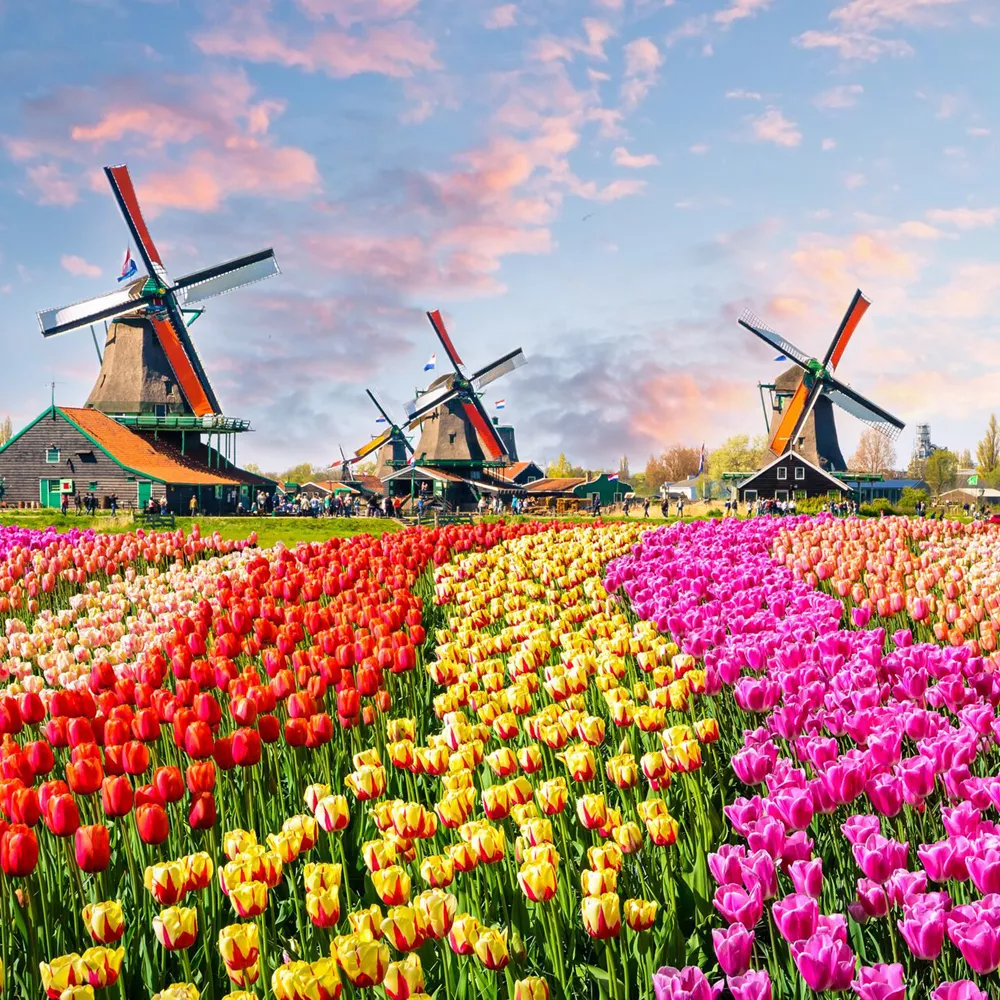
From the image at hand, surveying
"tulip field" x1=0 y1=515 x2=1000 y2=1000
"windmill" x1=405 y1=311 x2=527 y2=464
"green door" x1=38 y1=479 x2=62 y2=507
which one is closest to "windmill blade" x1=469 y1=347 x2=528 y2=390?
"windmill" x1=405 y1=311 x2=527 y2=464

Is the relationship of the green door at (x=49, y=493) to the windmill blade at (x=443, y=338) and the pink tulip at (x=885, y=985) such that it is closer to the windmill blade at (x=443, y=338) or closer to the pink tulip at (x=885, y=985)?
the windmill blade at (x=443, y=338)

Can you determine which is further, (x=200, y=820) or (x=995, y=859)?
(x=200, y=820)

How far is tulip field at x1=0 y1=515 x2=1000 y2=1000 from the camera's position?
2701 mm

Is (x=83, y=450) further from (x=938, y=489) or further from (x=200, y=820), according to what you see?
(x=938, y=489)

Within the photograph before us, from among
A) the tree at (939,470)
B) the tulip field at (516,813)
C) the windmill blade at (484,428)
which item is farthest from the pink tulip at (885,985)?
the tree at (939,470)

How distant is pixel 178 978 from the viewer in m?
3.40

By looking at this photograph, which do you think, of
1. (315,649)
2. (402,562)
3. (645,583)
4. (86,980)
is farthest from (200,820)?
(402,562)

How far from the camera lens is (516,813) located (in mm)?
3443

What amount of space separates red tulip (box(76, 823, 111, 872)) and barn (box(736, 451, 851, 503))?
55983 millimetres

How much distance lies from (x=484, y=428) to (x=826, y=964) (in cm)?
6231

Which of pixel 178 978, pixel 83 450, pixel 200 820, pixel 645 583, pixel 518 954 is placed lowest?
pixel 178 978

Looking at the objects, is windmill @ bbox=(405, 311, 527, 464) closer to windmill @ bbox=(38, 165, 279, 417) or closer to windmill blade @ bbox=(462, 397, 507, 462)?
windmill blade @ bbox=(462, 397, 507, 462)

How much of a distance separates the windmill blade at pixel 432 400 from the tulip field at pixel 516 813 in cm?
5582

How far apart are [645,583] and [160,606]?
15.6ft
